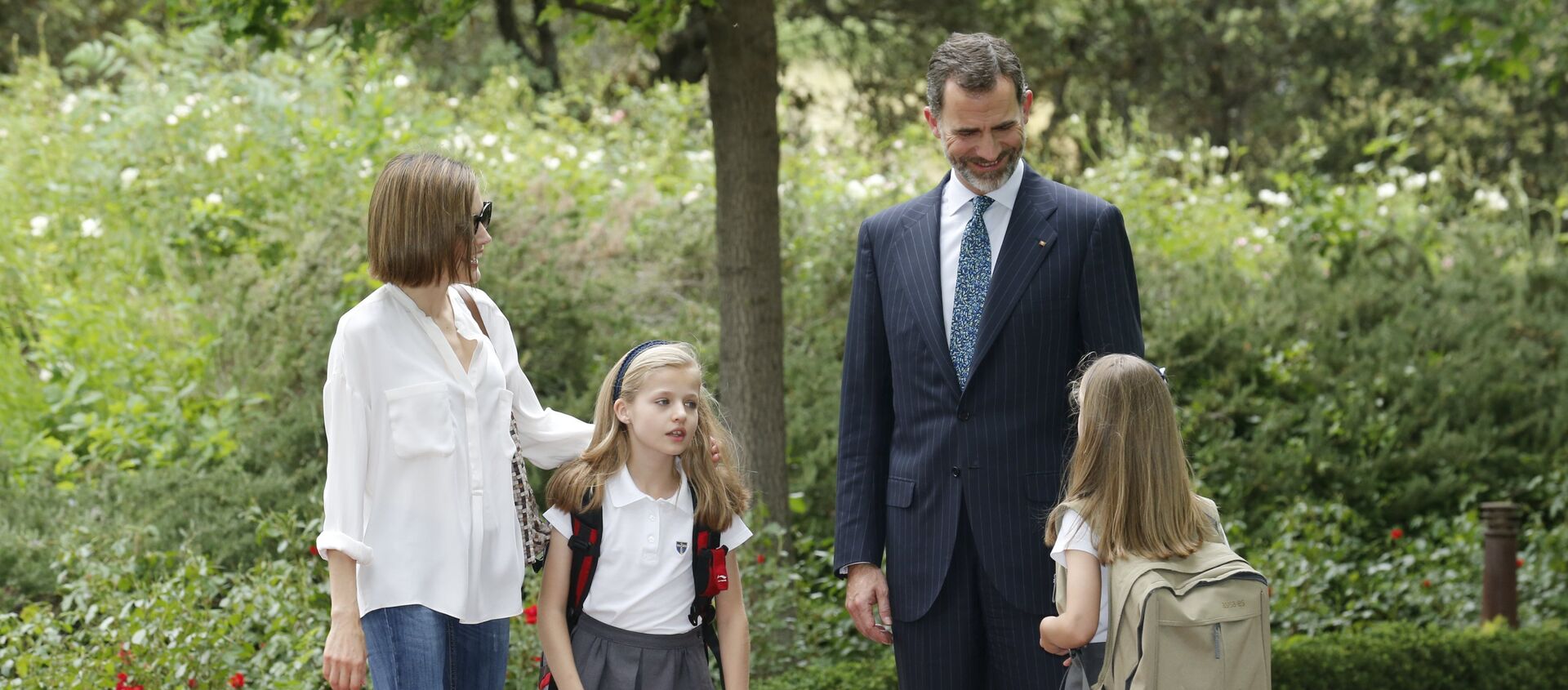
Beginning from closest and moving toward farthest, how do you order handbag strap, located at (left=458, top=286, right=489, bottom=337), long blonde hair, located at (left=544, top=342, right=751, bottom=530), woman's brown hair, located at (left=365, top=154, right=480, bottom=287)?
woman's brown hair, located at (left=365, top=154, right=480, bottom=287) → handbag strap, located at (left=458, top=286, right=489, bottom=337) → long blonde hair, located at (left=544, top=342, right=751, bottom=530)

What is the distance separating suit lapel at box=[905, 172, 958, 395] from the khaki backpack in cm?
55

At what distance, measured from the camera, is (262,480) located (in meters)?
5.18

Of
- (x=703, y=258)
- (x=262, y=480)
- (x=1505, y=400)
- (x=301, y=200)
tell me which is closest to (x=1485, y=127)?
(x=1505, y=400)

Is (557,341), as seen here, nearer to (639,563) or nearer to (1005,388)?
(639,563)

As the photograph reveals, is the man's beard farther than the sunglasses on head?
Yes

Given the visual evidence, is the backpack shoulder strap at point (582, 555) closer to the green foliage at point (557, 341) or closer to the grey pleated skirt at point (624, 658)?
the grey pleated skirt at point (624, 658)

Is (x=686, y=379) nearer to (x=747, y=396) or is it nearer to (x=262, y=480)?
(x=747, y=396)

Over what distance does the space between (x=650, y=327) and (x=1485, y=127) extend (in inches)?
499

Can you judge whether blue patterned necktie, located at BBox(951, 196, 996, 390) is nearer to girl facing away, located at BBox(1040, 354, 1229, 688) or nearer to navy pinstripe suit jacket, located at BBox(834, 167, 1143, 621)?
navy pinstripe suit jacket, located at BBox(834, 167, 1143, 621)

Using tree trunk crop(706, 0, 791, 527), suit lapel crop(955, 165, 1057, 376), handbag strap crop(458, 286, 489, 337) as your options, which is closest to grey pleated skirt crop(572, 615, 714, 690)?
handbag strap crop(458, 286, 489, 337)

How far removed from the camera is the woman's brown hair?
2.50 metres

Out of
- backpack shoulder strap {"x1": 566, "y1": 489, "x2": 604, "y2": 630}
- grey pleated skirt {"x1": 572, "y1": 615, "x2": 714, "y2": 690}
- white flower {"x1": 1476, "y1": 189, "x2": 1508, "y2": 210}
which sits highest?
white flower {"x1": 1476, "y1": 189, "x2": 1508, "y2": 210}

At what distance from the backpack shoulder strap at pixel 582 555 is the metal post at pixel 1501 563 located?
398 cm

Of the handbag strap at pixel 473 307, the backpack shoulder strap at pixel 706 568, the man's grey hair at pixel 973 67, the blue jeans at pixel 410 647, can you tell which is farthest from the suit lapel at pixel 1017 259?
the blue jeans at pixel 410 647
